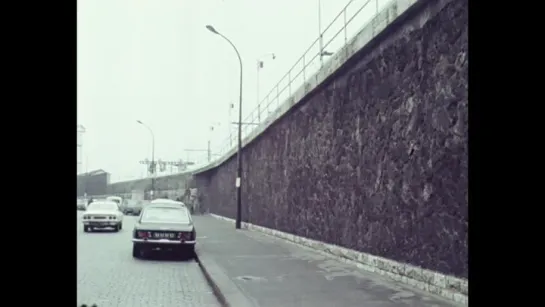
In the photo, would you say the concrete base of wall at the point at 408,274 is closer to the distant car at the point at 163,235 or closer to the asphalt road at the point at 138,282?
the asphalt road at the point at 138,282

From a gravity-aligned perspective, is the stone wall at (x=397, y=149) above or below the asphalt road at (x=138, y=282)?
above

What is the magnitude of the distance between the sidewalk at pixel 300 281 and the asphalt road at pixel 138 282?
51cm

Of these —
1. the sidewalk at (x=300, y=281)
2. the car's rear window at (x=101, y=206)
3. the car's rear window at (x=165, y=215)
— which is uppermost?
the car's rear window at (x=165, y=215)

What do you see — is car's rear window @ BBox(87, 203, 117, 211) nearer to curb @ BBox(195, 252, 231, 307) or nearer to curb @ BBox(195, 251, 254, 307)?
curb @ BBox(195, 251, 254, 307)

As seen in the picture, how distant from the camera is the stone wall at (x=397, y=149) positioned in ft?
29.6

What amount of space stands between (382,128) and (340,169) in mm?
2826

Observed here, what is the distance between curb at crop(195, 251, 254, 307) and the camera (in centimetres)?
917

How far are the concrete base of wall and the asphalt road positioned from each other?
3.32m

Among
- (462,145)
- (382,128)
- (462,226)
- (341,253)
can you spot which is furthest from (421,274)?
(341,253)

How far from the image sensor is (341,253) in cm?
1423

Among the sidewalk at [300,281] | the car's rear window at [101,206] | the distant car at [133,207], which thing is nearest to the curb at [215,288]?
the sidewalk at [300,281]

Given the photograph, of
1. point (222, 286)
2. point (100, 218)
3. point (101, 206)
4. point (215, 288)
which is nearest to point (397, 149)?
point (222, 286)
